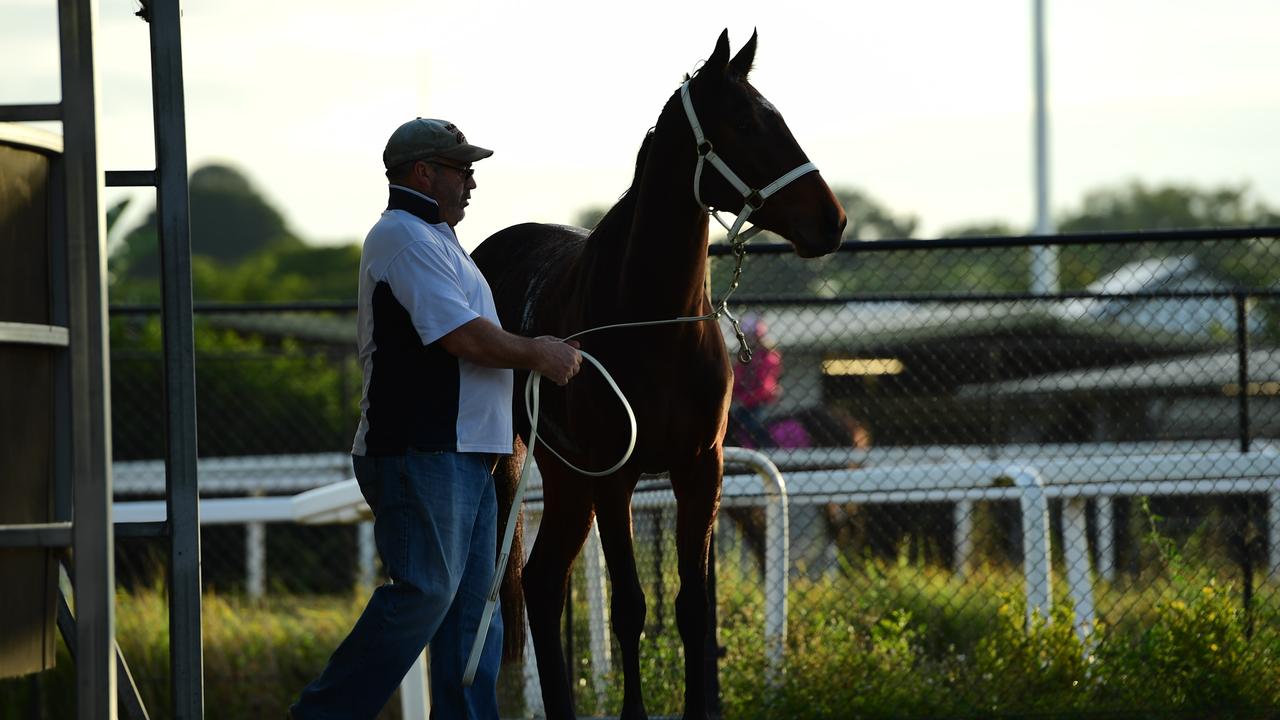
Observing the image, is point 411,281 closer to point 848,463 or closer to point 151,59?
point 151,59

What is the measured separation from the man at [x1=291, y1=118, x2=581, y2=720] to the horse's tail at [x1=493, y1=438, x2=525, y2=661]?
48.9 inches

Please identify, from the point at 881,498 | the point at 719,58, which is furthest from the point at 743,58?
the point at 881,498

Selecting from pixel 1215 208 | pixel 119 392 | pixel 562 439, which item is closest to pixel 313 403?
pixel 119 392

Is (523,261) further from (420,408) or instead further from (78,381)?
(78,381)

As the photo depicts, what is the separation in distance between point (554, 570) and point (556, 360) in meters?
1.36

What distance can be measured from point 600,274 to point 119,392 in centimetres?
840

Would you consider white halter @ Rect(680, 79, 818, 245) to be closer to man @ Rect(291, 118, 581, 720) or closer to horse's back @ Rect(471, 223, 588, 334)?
man @ Rect(291, 118, 581, 720)

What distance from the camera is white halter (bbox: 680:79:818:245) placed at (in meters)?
4.79

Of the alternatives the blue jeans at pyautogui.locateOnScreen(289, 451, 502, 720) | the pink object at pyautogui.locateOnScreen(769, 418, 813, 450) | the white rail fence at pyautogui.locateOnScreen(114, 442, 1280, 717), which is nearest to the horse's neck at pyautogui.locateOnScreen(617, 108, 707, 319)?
the blue jeans at pyautogui.locateOnScreen(289, 451, 502, 720)

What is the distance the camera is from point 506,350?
172 inches

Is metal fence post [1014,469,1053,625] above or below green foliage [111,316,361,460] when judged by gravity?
below

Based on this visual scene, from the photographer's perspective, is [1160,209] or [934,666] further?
[1160,209]

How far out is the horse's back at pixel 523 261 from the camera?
5852mm

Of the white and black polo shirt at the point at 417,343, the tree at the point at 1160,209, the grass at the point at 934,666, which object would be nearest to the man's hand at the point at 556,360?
the white and black polo shirt at the point at 417,343
